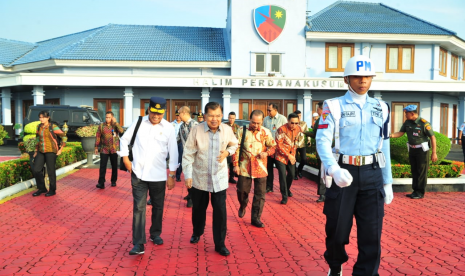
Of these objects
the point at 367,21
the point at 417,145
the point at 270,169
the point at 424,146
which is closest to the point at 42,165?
the point at 270,169

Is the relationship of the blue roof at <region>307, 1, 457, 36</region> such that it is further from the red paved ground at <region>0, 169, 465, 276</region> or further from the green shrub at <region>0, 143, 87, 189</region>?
the green shrub at <region>0, 143, 87, 189</region>

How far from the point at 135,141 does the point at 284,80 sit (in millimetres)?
18369

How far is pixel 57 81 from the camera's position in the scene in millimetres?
21594

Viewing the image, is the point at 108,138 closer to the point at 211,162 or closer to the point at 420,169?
the point at 211,162

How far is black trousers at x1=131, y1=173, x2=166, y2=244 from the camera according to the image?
4.55m

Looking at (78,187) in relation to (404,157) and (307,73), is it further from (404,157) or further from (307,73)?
(307,73)

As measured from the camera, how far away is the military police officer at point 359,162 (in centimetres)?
329

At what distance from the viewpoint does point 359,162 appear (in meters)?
3.30

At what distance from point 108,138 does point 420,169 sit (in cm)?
725

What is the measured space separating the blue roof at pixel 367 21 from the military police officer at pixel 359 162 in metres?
21.8

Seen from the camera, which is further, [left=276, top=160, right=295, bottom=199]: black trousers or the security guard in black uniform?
the security guard in black uniform

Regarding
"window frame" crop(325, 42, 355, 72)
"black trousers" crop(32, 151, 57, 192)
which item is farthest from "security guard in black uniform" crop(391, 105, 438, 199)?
"window frame" crop(325, 42, 355, 72)

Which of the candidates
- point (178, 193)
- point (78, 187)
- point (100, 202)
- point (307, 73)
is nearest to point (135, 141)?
point (100, 202)

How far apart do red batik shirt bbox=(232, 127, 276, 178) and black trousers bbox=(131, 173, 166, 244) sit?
5.13ft
